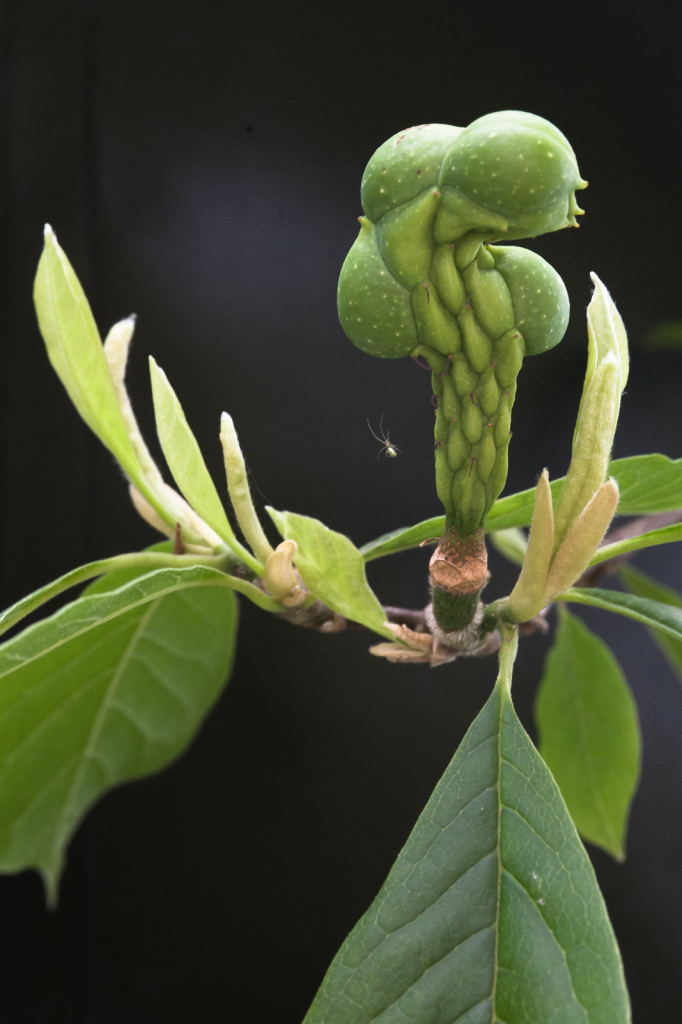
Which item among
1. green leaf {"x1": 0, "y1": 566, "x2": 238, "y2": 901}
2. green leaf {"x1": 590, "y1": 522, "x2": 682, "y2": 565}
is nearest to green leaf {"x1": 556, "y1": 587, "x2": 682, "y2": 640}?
green leaf {"x1": 590, "y1": 522, "x2": 682, "y2": 565}

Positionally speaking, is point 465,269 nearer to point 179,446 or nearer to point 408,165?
point 408,165

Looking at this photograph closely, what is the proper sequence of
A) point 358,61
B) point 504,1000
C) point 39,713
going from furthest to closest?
1. point 358,61
2. point 39,713
3. point 504,1000

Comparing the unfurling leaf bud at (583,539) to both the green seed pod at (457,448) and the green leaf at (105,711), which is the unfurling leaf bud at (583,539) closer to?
the green seed pod at (457,448)

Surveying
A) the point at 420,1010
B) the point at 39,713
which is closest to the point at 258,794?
the point at 39,713

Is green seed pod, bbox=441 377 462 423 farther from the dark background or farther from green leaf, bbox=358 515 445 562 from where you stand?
the dark background

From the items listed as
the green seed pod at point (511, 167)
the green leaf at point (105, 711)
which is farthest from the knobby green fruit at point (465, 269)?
the green leaf at point (105, 711)

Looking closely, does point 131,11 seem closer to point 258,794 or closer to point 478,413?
point 478,413
